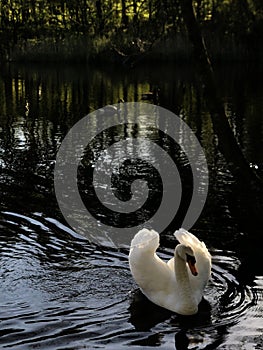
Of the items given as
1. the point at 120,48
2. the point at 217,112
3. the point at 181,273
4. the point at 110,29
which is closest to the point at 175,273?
the point at 181,273

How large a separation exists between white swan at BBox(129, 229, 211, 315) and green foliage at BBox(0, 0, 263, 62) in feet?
76.1

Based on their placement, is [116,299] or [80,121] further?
[80,121]

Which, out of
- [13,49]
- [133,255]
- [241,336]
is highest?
[13,49]

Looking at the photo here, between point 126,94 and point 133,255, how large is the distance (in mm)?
21434

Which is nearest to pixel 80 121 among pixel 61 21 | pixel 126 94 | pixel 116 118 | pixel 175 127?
pixel 116 118

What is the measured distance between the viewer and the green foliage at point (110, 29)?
3825cm

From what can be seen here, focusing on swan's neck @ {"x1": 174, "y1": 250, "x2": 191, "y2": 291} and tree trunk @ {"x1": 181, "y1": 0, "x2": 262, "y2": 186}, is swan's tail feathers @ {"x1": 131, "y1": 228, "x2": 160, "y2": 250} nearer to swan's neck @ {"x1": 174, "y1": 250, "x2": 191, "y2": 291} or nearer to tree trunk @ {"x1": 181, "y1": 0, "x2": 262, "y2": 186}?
swan's neck @ {"x1": 174, "y1": 250, "x2": 191, "y2": 291}

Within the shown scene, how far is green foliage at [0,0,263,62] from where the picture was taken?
1506 inches

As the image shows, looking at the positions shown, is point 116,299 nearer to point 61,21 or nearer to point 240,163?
point 240,163

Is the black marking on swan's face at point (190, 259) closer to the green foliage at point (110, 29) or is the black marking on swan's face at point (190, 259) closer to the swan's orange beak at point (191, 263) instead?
the swan's orange beak at point (191, 263)

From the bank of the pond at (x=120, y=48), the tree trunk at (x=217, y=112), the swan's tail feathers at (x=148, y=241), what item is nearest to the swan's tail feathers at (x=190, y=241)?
the swan's tail feathers at (x=148, y=241)

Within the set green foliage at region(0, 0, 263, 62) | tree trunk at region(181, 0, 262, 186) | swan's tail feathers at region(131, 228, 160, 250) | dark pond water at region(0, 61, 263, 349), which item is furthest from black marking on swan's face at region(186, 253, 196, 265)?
green foliage at region(0, 0, 263, 62)

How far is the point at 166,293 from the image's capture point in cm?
719

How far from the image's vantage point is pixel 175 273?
7.04 metres
